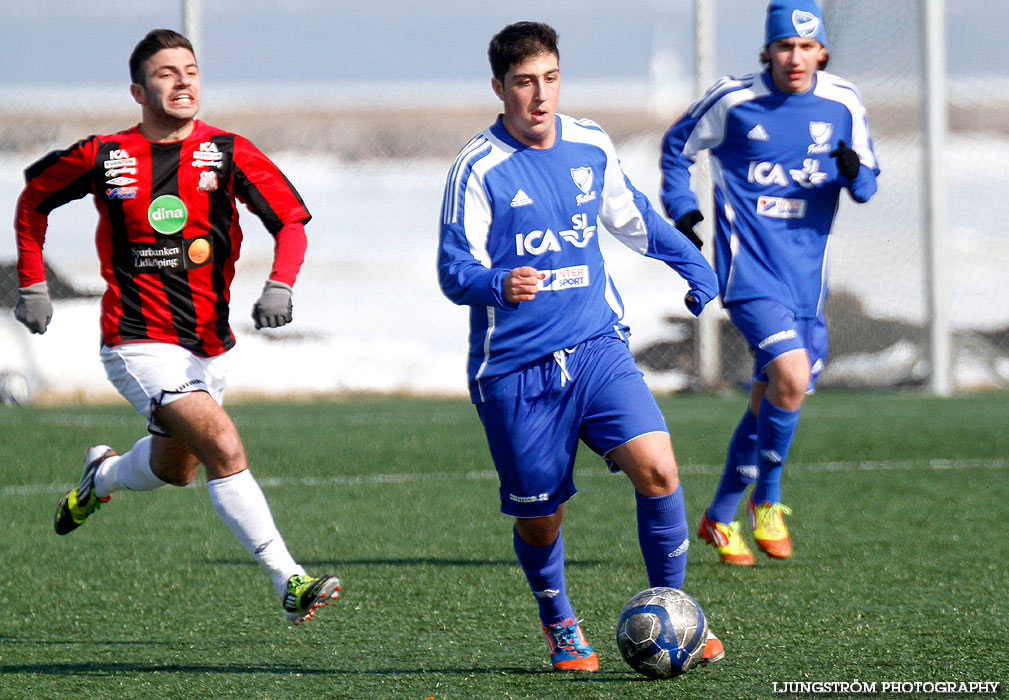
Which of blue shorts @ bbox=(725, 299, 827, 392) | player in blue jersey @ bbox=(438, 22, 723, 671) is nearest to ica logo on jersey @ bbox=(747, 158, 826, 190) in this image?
blue shorts @ bbox=(725, 299, 827, 392)

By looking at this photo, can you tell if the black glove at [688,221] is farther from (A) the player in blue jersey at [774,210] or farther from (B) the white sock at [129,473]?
(B) the white sock at [129,473]

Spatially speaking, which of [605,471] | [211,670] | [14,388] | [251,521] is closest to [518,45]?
[251,521]

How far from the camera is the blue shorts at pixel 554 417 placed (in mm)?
3473

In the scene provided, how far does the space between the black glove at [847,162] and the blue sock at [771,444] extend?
87cm

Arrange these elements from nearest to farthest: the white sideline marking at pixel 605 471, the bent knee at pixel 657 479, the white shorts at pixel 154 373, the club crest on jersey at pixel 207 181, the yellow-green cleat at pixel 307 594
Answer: the bent knee at pixel 657 479
the yellow-green cleat at pixel 307 594
the white shorts at pixel 154 373
the club crest on jersey at pixel 207 181
the white sideline marking at pixel 605 471

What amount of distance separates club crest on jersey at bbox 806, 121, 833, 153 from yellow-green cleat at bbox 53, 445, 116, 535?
2787 mm

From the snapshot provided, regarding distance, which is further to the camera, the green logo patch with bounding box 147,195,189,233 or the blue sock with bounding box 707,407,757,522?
the blue sock with bounding box 707,407,757,522

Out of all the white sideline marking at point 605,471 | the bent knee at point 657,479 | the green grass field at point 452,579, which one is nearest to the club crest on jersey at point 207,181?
the green grass field at point 452,579

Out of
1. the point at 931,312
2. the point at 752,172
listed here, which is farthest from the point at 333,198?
the point at 752,172

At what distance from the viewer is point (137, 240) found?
4.02 m

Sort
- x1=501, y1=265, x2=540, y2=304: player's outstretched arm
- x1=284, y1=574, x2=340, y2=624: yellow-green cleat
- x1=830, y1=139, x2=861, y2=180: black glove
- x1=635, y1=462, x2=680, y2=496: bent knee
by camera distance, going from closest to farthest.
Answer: x1=501, y1=265, x2=540, y2=304: player's outstretched arm, x1=635, y1=462, x2=680, y2=496: bent knee, x1=284, y1=574, x2=340, y2=624: yellow-green cleat, x1=830, y1=139, x2=861, y2=180: black glove

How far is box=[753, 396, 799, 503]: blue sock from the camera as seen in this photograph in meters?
5.04

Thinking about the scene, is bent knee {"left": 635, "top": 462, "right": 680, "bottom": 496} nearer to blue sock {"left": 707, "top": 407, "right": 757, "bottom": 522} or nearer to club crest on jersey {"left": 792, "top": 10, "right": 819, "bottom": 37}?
blue sock {"left": 707, "top": 407, "right": 757, "bottom": 522}

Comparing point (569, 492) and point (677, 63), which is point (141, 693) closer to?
point (569, 492)
